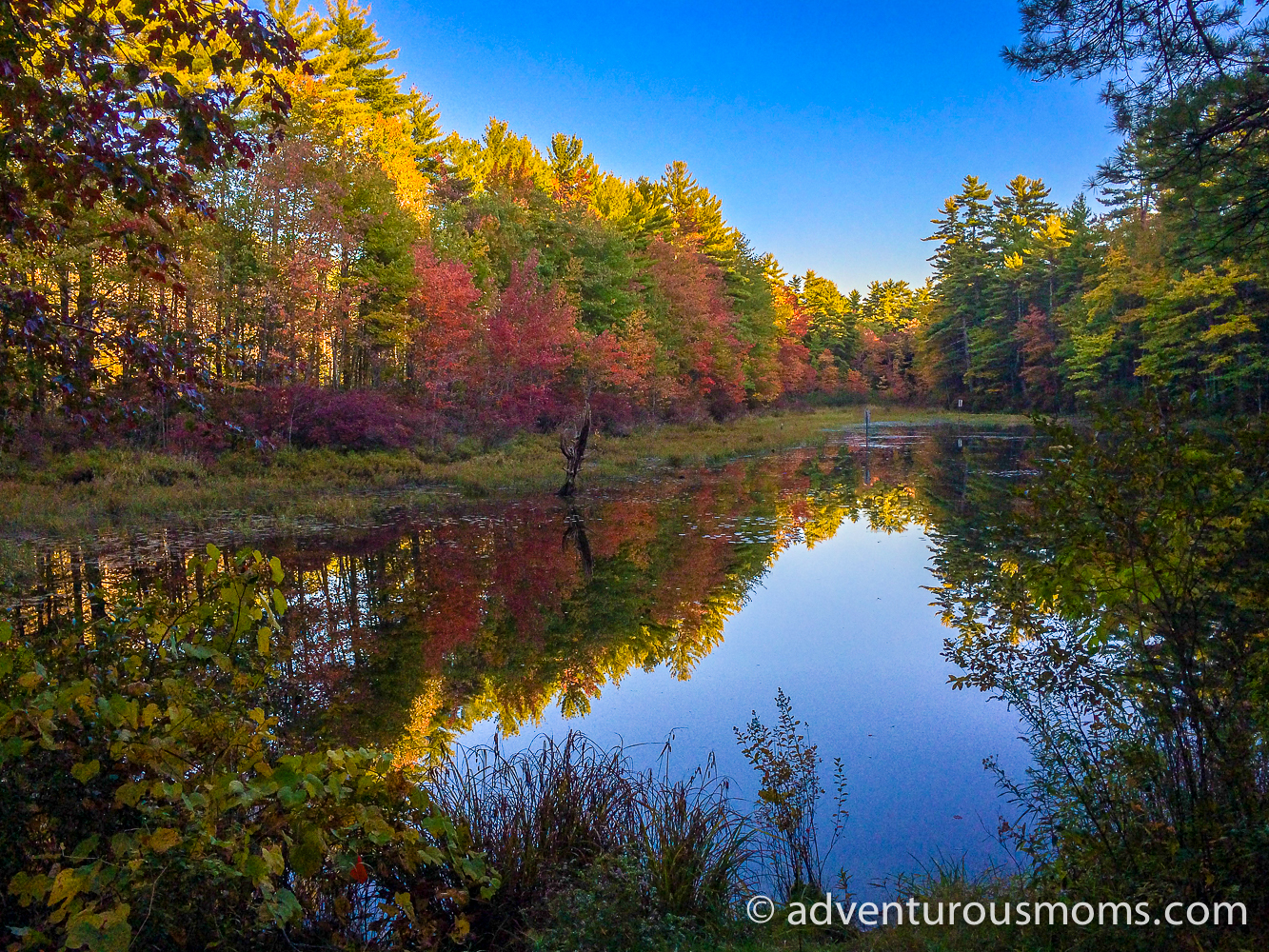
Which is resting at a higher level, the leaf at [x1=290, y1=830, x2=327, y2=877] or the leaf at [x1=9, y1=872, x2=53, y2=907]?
the leaf at [x1=9, y1=872, x2=53, y2=907]

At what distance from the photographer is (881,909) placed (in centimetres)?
458

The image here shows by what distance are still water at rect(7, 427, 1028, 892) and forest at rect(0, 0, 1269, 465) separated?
2.11 meters

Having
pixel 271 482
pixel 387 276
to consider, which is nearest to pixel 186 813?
pixel 271 482

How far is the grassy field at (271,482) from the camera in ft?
53.8

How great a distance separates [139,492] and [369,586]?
27.6ft

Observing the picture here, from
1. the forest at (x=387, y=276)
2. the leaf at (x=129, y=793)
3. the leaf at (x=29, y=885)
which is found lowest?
the leaf at (x=29, y=885)

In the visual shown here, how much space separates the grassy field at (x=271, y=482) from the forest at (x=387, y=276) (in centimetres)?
101

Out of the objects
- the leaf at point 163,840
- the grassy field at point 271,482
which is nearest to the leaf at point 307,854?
the leaf at point 163,840

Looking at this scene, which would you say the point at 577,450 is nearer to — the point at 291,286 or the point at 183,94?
the point at 291,286

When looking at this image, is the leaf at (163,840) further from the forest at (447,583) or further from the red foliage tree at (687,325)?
the red foliage tree at (687,325)

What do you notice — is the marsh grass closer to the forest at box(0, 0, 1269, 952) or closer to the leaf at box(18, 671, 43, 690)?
the forest at box(0, 0, 1269, 952)

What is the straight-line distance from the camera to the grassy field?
16.4 m

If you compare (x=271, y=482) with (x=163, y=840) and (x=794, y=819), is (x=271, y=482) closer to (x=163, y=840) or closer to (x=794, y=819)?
(x=794, y=819)

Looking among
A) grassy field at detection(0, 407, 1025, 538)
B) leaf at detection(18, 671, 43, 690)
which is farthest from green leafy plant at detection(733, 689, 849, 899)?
grassy field at detection(0, 407, 1025, 538)
